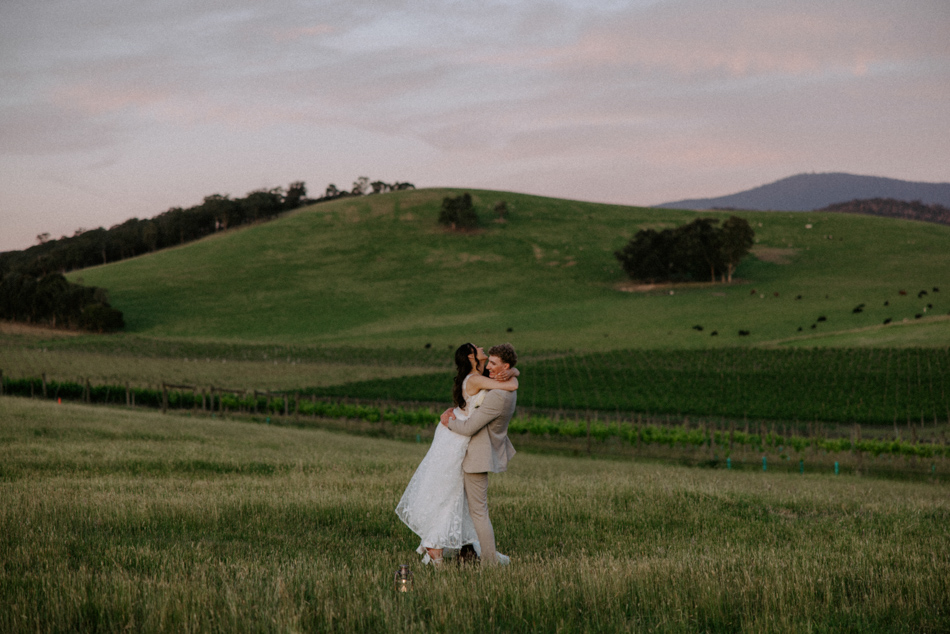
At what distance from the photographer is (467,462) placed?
7.26 meters

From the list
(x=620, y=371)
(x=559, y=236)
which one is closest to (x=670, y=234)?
(x=559, y=236)

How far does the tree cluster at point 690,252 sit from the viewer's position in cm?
9238

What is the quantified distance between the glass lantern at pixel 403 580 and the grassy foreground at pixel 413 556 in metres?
0.14

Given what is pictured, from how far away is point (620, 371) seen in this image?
46.8m

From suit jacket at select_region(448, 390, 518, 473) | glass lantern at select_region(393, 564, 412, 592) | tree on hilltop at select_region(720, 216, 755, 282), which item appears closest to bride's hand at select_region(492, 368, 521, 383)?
suit jacket at select_region(448, 390, 518, 473)

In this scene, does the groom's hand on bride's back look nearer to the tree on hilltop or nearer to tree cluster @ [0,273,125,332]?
tree cluster @ [0,273,125,332]

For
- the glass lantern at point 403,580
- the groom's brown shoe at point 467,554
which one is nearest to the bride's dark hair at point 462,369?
the groom's brown shoe at point 467,554

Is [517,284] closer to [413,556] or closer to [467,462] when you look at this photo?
[413,556]

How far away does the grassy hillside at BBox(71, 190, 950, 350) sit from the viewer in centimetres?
7025

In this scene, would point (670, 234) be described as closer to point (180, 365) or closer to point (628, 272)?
point (628, 272)

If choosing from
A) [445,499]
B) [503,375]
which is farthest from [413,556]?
[503,375]

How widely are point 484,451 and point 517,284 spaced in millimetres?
91733

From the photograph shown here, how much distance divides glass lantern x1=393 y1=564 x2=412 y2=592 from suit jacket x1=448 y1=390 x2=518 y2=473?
170 centimetres

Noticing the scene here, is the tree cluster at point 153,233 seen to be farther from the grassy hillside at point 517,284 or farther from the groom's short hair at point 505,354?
the groom's short hair at point 505,354
